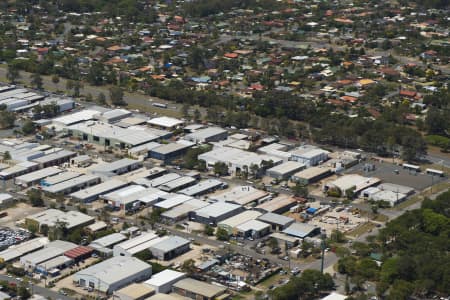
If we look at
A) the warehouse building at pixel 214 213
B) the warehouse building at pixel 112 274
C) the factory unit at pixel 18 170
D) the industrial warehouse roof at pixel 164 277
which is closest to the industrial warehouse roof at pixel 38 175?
the factory unit at pixel 18 170

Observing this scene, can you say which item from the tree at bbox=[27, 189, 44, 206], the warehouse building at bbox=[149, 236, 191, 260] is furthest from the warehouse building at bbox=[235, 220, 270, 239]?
the tree at bbox=[27, 189, 44, 206]

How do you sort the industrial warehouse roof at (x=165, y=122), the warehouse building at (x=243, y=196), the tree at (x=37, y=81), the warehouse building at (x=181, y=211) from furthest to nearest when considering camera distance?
the tree at (x=37, y=81) → the industrial warehouse roof at (x=165, y=122) → the warehouse building at (x=243, y=196) → the warehouse building at (x=181, y=211)

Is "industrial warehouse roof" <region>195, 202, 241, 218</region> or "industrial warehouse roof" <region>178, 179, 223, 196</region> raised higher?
"industrial warehouse roof" <region>195, 202, 241, 218</region>

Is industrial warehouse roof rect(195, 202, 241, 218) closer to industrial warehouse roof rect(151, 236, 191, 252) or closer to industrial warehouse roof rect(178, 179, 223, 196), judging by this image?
industrial warehouse roof rect(178, 179, 223, 196)

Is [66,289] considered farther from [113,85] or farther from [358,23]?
[358,23]

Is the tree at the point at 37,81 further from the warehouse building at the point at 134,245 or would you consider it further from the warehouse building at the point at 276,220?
the warehouse building at the point at 276,220

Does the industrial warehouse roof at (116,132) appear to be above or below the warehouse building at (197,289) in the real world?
above

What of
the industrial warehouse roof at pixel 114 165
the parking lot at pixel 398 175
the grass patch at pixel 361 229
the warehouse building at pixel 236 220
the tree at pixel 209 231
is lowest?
the parking lot at pixel 398 175
